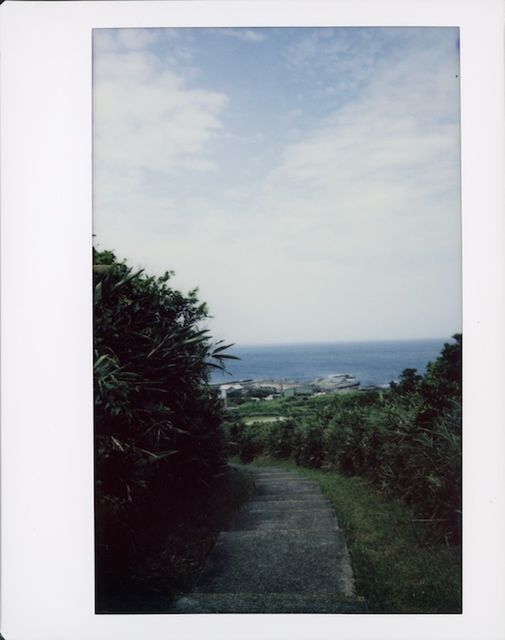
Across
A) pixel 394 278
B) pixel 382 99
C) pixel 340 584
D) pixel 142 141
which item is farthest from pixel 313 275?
pixel 340 584

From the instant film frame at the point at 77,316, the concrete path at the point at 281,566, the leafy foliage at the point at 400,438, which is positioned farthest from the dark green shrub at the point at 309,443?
the instant film frame at the point at 77,316

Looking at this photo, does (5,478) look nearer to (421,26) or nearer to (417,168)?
(417,168)

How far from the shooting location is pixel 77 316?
2.39m

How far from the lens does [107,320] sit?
2.41m

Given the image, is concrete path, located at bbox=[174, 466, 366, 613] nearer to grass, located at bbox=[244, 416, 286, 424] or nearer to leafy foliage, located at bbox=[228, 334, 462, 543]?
leafy foliage, located at bbox=[228, 334, 462, 543]

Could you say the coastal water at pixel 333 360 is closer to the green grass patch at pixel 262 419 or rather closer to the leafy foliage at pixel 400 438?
the leafy foliage at pixel 400 438

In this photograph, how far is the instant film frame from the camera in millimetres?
2320

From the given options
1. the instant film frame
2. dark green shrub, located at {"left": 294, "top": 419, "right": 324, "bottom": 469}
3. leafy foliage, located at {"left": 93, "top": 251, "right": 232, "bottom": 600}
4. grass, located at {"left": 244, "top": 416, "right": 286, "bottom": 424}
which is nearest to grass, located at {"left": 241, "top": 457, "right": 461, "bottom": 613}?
the instant film frame

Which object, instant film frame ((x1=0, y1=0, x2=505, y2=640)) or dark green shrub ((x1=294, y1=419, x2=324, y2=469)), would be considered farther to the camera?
dark green shrub ((x1=294, y1=419, x2=324, y2=469))

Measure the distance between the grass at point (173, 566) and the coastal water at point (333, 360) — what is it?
0.61 meters

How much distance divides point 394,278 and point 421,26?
3.73ft

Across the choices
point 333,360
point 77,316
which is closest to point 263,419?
point 333,360

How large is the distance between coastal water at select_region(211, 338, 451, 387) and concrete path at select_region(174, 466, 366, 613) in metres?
0.61

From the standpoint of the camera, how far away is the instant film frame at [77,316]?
7.61 feet
